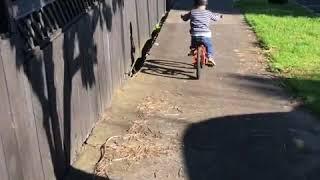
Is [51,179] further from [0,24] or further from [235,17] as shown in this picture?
[235,17]

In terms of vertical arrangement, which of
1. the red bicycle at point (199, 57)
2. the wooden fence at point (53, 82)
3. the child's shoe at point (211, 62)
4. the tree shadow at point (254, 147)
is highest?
the wooden fence at point (53, 82)

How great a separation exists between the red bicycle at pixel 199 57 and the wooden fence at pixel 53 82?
4.27ft

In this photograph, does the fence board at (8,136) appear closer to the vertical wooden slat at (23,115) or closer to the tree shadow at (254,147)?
the vertical wooden slat at (23,115)

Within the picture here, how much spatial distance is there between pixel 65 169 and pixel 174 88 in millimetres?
3319

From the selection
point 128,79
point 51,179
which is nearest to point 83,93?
point 51,179

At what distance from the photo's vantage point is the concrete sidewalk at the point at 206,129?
5.70 m

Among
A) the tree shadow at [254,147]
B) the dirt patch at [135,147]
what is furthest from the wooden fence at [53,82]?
the tree shadow at [254,147]

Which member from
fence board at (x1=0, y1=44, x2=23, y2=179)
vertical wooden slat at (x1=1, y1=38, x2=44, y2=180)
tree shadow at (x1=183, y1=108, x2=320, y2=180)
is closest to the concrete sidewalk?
tree shadow at (x1=183, y1=108, x2=320, y2=180)

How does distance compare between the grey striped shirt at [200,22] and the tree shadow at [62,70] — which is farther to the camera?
the grey striped shirt at [200,22]

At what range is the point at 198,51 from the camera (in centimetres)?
934

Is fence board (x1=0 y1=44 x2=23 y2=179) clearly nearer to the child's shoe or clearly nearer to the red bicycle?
the red bicycle

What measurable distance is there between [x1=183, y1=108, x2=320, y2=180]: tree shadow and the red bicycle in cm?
194

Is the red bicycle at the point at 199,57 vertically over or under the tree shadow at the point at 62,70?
under

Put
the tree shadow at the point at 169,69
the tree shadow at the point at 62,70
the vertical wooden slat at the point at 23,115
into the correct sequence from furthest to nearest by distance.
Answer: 1. the tree shadow at the point at 169,69
2. the tree shadow at the point at 62,70
3. the vertical wooden slat at the point at 23,115
